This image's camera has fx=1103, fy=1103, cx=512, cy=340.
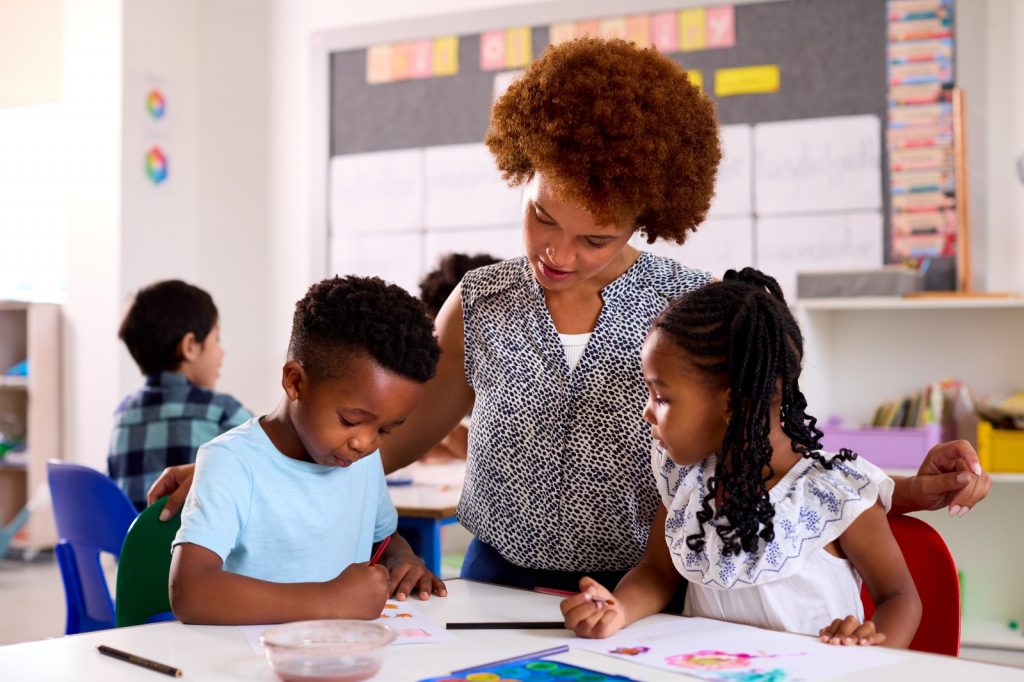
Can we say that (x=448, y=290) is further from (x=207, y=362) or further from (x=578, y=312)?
(x=578, y=312)

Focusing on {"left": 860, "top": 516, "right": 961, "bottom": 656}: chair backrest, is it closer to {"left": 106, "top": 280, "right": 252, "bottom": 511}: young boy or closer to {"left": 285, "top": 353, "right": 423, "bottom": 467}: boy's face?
{"left": 285, "top": 353, "right": 423, "bottom": 467}: boy's face

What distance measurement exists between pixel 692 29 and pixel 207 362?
229cm

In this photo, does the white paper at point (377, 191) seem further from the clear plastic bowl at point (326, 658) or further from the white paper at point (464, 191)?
the clear plastic bowl at point (326, 658)

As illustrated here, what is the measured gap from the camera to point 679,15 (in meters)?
4.27

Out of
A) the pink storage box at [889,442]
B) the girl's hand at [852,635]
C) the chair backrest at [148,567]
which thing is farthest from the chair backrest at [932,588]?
the pink storage box at [889,442]

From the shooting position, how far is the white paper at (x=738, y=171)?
4133 millimetres

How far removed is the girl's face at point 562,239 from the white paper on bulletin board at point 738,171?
8.83 feet

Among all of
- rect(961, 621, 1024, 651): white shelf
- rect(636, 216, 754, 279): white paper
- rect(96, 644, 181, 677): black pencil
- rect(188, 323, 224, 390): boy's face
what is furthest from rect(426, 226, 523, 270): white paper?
rect(96, 644, 181, 677): black pencil

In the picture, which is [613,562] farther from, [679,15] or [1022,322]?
[679,15]

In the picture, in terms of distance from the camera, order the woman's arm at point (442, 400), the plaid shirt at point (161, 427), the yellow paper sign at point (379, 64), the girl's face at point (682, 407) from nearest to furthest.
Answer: the girl's face at point (682, 407) → the woman's arm at point (442, 400) → the plaid shirt at point (161, 427) → the yellow paper sign at point (379, 64)

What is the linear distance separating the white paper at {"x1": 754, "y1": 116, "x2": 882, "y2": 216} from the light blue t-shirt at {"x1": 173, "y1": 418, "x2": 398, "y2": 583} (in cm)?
283

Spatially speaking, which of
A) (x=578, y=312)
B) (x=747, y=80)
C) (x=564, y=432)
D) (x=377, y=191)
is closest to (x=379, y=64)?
(x=377, y=191)

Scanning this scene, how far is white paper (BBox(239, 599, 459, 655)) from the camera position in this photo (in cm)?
123

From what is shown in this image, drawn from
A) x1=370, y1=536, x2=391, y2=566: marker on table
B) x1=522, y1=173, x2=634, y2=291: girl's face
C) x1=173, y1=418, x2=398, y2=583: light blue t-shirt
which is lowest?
x1=370, y1=536, x2=391, y2=566: marker on table
